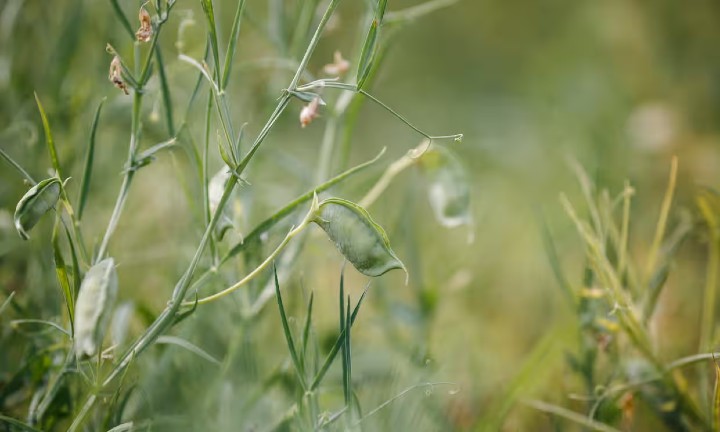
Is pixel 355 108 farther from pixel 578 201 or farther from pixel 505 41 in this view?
pixel 505 41

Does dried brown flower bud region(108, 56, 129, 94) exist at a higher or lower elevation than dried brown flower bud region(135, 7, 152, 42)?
lower

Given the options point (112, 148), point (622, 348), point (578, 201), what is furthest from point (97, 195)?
point (578, 201)

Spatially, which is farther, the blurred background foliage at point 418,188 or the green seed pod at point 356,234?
the blurred background foliage at point 418,188

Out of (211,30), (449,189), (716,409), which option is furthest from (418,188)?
(211,30)

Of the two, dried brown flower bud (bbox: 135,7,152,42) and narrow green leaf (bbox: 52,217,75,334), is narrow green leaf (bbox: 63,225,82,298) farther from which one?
dried brown flower bud (bbox: 135,7,152,42)

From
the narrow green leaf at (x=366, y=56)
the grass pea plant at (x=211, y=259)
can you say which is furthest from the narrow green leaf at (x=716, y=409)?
the narrow green leaf at (x=366, y=56)

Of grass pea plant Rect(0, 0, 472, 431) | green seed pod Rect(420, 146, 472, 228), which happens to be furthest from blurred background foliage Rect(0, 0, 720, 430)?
green seed pod Rect(420, 146, 472, 228)

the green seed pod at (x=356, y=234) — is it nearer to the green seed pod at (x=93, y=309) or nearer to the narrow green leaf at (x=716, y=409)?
the green seed pod at (x=93, y=309)
